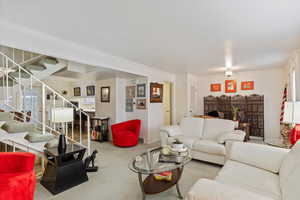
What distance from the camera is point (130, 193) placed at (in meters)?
2.15

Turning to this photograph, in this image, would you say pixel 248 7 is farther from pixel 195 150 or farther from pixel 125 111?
pixel 125 111

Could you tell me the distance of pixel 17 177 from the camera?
1.48 m

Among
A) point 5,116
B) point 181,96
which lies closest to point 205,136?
point 181,96

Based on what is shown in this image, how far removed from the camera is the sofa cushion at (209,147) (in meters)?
2.90

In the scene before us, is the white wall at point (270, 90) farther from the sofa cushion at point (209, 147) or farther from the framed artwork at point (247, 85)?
the sofa cushion at point (209, 147)

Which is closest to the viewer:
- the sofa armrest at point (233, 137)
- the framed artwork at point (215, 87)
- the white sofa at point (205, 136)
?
the sofa armrest at point (233, 137)

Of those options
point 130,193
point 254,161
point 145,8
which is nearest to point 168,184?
point 130,193

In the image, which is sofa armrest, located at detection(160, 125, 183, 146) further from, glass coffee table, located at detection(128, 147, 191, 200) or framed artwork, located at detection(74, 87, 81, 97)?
framed artwork, located at detection(74, 87, 81, 97)

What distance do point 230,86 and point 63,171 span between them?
227 inches

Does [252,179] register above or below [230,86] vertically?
below

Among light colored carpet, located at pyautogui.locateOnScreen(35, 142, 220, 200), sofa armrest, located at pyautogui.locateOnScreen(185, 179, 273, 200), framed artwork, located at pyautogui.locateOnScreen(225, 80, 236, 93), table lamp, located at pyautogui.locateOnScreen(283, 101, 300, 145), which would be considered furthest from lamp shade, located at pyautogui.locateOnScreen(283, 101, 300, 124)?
framed artwork, located at pyautogui.locateOnScreen(225, 80, 236, 93)

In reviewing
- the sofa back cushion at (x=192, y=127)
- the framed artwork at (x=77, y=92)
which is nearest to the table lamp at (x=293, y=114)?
the sofa back cushion at (x=192, y=127)

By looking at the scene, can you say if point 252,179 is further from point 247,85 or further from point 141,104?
point 247,85

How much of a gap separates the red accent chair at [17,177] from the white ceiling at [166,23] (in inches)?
67.7
